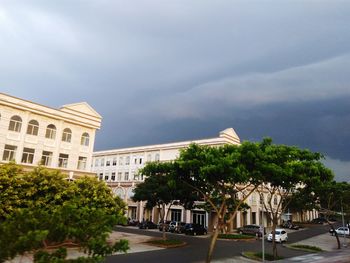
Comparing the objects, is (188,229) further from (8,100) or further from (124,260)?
(8,100)

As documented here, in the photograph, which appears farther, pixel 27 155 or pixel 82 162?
pixel 82 162

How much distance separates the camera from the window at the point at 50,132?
39375 mm

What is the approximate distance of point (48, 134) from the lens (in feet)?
129

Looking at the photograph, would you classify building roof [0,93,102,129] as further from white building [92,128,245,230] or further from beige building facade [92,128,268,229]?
beige building facade [92,128,268,229]

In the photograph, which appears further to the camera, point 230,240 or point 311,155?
point 230,240

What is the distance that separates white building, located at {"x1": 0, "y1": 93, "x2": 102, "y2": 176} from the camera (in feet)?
118

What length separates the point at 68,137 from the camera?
4144 cm

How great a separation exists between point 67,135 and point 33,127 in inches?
177

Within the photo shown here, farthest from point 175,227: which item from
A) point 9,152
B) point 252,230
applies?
point 9,152

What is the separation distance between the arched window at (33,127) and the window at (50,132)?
1.26 m

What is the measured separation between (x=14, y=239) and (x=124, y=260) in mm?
17467

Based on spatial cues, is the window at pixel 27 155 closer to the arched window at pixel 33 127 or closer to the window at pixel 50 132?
the arched window at pixel 33 127

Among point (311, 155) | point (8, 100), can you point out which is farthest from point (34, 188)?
point (311, 155)

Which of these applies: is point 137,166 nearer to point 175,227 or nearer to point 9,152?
point 175,227
